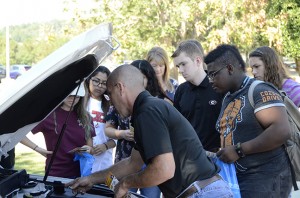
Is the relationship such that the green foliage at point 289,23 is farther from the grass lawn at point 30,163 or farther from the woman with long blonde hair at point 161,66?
the woman with long blonde hair at point 161,66

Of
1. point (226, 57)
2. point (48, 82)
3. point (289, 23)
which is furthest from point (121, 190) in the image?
point (289, 23)

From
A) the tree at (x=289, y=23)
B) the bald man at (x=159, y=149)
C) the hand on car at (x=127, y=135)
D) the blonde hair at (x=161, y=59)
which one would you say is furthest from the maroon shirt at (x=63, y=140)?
the tree at (x=289, y=23)

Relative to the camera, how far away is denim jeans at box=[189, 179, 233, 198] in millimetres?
2703

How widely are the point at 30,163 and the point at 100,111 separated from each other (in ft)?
13.5

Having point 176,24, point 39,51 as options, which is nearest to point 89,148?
point 176,24

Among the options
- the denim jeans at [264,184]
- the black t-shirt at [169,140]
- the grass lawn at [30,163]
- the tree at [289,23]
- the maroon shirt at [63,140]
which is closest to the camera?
the black t-shirt at [169,140]

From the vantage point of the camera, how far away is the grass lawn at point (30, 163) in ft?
26.5

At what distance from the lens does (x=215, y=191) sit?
2.75 metres

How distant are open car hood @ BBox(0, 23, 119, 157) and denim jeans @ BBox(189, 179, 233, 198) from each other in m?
0.98

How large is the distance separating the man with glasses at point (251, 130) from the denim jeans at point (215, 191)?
0.40 metres

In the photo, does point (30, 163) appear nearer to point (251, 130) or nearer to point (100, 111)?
point (100, 111)

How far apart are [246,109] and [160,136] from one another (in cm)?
96

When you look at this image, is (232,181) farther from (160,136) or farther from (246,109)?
(160,136)

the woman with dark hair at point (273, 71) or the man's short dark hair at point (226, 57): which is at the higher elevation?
the man's short dark hair at point (226, 57)
